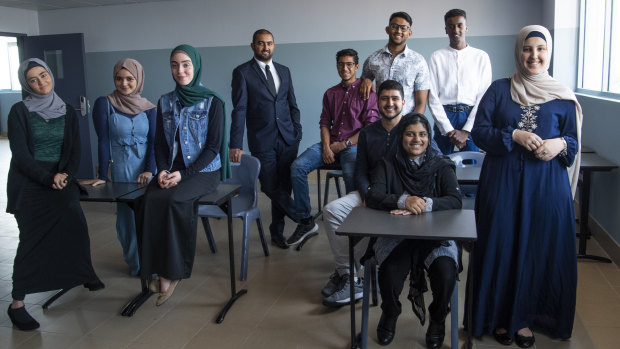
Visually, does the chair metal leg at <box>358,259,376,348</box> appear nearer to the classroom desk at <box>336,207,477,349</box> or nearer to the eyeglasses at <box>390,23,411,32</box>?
the classroom desk at <box>336,207,477,349</box>

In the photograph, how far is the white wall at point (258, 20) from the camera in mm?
6078

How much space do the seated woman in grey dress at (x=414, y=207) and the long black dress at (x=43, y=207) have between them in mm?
1734

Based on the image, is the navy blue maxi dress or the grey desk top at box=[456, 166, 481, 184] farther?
the grey desk top at box=[456, 166, 481, 184]

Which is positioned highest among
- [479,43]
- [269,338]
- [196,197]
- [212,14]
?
[212,14]

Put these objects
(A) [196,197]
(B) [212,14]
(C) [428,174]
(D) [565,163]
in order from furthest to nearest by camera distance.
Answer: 1. (B) [212,14]
2. (A) [196,197]
3. (C) [428,174]
4. (D) [565,163]

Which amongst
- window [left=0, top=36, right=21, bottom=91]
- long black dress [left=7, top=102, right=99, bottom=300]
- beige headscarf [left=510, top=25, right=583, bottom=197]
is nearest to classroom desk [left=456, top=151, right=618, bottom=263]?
beige headscarf [left=510, top=25, right=583, bottom=197]

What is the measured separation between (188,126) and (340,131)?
1278 millimetres

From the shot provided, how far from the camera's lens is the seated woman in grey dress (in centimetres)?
244

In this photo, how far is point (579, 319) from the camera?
279 centimetres

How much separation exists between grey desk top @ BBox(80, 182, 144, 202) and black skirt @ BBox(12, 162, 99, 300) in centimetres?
10

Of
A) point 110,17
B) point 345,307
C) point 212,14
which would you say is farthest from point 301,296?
point 110,17

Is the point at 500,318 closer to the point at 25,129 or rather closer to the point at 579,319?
the point at 579,319

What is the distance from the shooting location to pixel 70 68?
7180mm

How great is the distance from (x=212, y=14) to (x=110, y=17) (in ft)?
5.26
